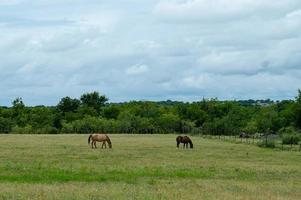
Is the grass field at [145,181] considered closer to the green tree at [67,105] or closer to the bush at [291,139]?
the bush at [291,139]

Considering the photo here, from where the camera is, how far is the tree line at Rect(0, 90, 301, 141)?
12781 cm

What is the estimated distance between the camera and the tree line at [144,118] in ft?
419

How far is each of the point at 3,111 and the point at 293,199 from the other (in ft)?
464

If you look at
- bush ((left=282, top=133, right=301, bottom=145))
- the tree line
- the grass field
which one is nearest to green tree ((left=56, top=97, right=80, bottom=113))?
the tree line

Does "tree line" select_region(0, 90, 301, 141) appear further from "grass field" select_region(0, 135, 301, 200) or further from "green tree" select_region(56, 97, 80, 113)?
"grass field" select_region(0, 135, 301, 200)

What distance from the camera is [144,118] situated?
Answer: 146500 mm

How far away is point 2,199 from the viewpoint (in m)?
18.6

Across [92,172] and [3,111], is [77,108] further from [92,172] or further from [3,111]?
[92,172]

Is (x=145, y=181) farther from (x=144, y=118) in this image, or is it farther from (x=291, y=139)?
(x=144, y=118)

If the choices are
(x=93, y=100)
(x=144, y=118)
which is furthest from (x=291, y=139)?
(x=93, y=100)

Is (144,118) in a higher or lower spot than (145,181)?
higher

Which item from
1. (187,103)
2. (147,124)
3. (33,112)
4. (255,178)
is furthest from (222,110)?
(255,178)

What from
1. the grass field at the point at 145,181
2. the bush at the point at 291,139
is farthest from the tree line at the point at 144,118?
the grass field at the point at 145,181

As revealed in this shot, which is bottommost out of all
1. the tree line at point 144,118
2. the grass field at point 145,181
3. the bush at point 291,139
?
the grass field at point 145,181
